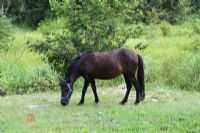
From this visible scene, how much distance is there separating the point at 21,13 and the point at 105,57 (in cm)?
3031

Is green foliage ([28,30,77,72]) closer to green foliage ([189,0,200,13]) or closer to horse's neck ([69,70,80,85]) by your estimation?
horse's neck ([69,70,80,85])

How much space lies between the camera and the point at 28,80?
13.1m

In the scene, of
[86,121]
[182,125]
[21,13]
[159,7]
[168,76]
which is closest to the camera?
[182,125]

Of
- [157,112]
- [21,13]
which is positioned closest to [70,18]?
[157,112]

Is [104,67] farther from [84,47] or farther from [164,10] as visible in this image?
[164,10]

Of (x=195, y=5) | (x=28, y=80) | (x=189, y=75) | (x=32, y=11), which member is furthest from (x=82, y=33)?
→ (x=195, y=5)

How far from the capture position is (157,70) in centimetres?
1375

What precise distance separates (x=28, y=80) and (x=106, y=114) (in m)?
4.75

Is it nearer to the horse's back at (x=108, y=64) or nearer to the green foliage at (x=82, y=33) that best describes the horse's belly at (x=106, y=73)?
the horse's back at (x=108, y=64)

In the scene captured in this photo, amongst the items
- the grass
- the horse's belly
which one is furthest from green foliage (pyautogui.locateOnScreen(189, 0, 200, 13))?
the horse's belly

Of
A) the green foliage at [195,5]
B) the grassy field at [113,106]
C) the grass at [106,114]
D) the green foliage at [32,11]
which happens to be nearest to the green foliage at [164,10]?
the green foliage at [195,5]

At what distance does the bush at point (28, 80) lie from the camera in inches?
508

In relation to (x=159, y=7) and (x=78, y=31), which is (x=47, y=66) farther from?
(x=159, y=7)

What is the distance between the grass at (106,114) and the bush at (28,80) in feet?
3.55
